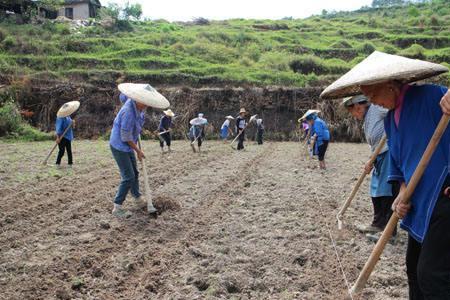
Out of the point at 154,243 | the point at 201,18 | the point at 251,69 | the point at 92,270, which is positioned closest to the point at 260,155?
the point at 154,243

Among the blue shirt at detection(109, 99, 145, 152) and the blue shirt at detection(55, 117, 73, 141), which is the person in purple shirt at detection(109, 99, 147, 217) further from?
the blue shirt at detection(55, 117, 73, 141)

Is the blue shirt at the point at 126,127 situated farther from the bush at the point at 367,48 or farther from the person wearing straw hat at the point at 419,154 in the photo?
the bush at the point at 367,48

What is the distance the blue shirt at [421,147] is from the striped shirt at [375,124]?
265 centimetres

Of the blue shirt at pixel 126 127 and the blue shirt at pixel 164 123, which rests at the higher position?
the blue shirt at pixel 126 127

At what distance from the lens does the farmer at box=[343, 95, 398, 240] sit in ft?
18.1

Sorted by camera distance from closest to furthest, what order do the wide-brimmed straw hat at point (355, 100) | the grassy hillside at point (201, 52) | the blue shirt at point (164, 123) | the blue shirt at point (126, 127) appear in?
1. the wide-brimmed straw hat at point (355, 100)
2. the blue shirt at point (126, 127)
3. the blue shirt at point (164, 123)
4. the grassy hillside at point (201, 52)

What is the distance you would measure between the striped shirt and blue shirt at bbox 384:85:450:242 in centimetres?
265

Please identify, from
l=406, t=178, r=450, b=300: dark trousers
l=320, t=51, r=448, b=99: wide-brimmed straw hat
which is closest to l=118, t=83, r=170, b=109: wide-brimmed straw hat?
l=320, t=51, r=448, b=99: wide-brimmed straw hat

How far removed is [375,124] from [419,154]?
9.34ft

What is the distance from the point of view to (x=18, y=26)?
36.2 metres

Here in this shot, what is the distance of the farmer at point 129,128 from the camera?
6281 mm

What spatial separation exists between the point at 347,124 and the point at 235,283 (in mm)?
21905

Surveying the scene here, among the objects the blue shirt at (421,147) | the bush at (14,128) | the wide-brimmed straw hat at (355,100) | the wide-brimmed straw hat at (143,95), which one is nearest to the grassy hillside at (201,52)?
the bush at (14,128)

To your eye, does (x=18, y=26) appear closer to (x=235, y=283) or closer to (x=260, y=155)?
(x=260, y=155)
